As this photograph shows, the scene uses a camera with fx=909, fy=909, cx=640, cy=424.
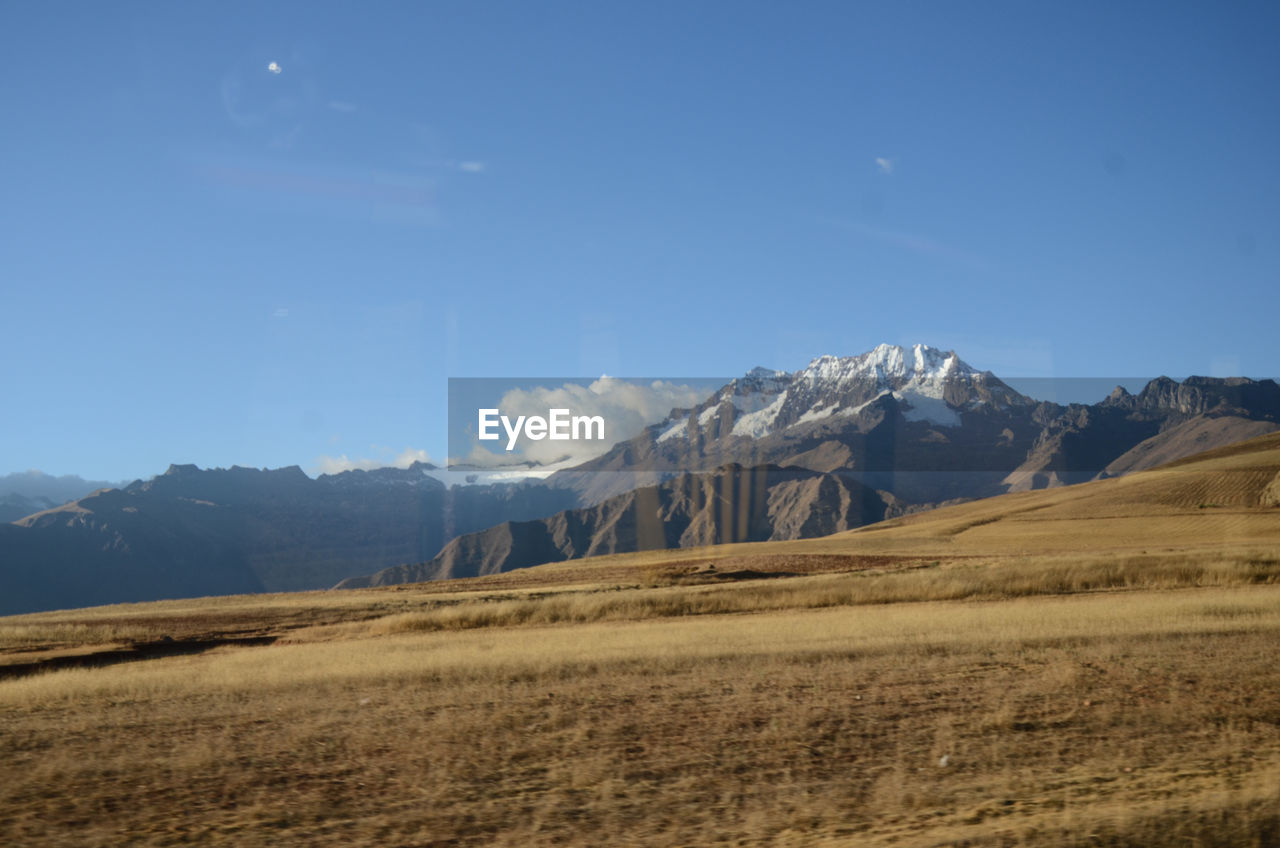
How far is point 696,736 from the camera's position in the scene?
42.9 ft

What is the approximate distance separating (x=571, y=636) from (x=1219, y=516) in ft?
240

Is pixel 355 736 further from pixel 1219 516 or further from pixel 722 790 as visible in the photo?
pixel 1219 516

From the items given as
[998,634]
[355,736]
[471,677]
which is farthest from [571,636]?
[355,736]

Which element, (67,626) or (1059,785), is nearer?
(1059,785)

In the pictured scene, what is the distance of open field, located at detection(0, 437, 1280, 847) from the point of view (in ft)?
31.6

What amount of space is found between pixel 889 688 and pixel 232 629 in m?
33.7

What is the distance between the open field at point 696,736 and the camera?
31.6 ft

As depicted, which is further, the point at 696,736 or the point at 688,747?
the point at 696,736

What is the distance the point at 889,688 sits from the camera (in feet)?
51.4

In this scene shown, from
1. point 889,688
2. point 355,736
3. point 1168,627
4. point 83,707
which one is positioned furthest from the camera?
point 1168,627

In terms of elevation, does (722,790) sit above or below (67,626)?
above

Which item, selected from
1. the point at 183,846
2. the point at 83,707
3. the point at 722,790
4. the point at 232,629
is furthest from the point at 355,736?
the point at 232,629

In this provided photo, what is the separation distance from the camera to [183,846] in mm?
9367

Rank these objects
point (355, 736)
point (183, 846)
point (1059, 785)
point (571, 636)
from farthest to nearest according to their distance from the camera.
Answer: point (571, 636)
point (355, 736)
point (1059, 785)
point (183, 846)
